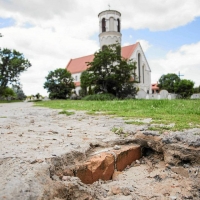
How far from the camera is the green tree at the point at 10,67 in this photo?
122ft

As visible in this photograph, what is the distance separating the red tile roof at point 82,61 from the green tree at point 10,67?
41.3 ft

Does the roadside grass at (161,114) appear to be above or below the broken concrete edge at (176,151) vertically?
above

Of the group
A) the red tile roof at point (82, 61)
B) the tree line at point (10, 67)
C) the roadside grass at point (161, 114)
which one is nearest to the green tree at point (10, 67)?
the tree line at point (10, 67)

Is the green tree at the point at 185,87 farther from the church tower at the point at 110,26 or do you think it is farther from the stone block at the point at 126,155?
the stone block at the point at 126,155

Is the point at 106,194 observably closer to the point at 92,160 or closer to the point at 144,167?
the point at 92,160

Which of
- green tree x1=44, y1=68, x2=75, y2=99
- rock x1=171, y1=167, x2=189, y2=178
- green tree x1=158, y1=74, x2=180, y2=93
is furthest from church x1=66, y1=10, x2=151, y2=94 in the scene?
rock x1=171, y1=167, x2=189, y2=178

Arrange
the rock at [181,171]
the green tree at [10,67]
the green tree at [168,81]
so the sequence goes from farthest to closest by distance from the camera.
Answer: the green tree at [168,81] < the green tree at [10,67] < the rock at [181,171]

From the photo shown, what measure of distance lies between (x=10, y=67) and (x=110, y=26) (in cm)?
1826

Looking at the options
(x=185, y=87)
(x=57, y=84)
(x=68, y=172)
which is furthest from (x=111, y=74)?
(x=185, y=87)

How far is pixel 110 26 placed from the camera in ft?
128

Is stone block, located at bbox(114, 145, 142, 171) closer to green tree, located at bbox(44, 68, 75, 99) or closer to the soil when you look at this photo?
the soil

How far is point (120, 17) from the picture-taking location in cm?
3994

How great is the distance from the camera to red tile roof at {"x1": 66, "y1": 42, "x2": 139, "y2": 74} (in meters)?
41.3

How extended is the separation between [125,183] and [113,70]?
77.5 feet
